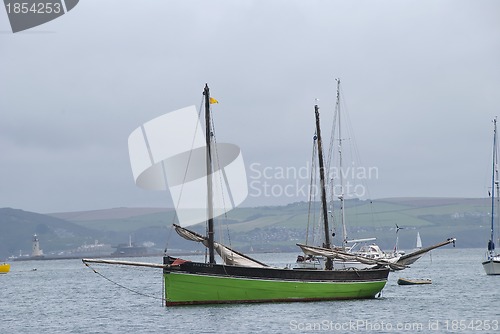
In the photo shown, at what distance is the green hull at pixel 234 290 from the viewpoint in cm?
6337

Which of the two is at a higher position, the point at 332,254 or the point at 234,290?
the point at 332,254

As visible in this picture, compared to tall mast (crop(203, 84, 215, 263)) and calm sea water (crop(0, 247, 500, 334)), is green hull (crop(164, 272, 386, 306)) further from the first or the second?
tall mast (crop(203, 84, 215, 263))

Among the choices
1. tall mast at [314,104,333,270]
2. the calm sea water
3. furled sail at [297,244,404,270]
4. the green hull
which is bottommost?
the calm sea water

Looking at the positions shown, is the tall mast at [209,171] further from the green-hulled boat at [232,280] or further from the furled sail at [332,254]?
the furled sail at [332,254]

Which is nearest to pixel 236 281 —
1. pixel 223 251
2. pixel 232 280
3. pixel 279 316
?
pixel 232 280

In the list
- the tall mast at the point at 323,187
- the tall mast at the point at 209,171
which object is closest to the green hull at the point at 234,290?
the tall mast at the point at 209,171

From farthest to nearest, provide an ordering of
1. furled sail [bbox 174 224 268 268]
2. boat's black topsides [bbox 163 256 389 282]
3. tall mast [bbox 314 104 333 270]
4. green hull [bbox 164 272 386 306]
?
tall mast [bbox 314 104 333 270] → furled sail [bbox 174 224 268 268] → green hull [bbox 164 272 386 306] → boat's black topsides [bbox 163 256 389 282]

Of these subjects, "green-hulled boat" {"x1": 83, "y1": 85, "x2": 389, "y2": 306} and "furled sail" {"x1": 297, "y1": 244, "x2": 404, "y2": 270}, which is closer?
"green-hulled boat" {"x1": 83, "y1": 85, "x2": 389, "y2": 306}

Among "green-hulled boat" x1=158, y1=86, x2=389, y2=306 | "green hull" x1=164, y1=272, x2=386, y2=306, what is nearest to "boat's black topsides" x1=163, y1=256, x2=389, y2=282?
"green-hulled boat" x1=158, y1=86, x2=389, y2=306

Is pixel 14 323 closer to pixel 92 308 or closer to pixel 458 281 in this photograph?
pixel 92 308

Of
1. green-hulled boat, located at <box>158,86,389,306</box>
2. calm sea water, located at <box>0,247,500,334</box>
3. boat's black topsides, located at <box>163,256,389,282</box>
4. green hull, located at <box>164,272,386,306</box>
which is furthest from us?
green hull, located at <box>164,272,386,306</box>

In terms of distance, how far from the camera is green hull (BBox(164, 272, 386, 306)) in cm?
6337

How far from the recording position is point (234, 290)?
63938mm

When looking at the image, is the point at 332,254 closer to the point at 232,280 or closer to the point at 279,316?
the point at 232,280
